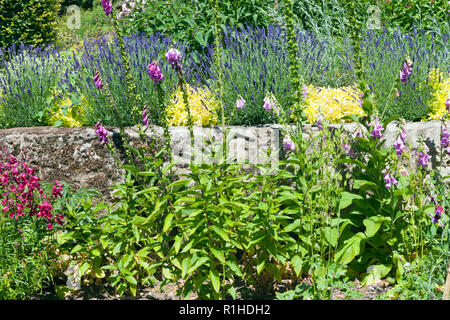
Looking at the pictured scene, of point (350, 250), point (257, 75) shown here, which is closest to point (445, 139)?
point (350, 250)

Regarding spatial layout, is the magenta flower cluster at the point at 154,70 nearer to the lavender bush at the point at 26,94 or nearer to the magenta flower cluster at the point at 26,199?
the magenta flower cluster at the point at 26,199

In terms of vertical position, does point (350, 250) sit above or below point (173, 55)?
below

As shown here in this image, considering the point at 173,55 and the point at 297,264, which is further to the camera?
the point at 297,264

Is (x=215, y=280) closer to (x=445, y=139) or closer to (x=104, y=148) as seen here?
(x=104, y=148)

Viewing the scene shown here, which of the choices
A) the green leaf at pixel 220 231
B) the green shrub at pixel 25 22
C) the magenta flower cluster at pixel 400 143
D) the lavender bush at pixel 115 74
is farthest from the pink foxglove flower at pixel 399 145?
the green shrub at pixel 25 22

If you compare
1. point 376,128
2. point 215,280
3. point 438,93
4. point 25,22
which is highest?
point 25,22

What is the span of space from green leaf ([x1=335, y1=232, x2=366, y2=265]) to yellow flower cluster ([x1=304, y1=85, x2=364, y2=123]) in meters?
1.04

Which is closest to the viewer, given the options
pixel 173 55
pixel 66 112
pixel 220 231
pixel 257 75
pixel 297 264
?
pixel 220 231

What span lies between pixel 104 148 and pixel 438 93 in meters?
2.76

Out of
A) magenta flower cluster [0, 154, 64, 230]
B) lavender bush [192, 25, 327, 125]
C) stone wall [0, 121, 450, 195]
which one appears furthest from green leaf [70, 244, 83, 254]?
lavender bush [192, 25, 327, 125]

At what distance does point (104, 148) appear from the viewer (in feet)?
12.8

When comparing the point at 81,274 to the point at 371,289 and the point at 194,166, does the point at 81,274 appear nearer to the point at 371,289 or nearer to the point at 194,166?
the point at 194,166

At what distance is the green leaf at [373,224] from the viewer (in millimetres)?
3168
